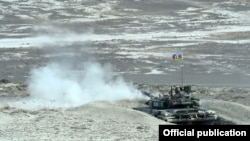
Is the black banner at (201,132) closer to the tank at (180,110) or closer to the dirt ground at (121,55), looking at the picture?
the dirt ground at (121,55)

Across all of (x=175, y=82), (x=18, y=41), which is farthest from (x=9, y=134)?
(x=18, y=41)

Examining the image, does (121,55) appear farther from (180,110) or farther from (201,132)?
(201,132)

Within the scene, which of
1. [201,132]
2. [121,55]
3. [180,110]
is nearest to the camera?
[201,132]

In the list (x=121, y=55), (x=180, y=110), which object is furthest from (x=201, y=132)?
(x=121, y=55)

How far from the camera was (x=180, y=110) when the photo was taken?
20750mm

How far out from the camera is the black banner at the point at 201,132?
47.0 ft

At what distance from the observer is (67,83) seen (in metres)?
27.1

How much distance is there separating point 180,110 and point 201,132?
555 cm

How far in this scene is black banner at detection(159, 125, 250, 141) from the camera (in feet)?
47.0

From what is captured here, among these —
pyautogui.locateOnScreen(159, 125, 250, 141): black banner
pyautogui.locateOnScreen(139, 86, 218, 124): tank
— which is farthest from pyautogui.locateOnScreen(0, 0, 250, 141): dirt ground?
pyautogui.locateOnScreen(159, 125, 250, 141): black banner

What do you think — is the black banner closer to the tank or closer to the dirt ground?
the dirt ground

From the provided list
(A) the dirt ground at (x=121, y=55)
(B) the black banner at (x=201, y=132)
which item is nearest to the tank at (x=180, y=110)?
(A) the dirt ground at (x=121, y=55)

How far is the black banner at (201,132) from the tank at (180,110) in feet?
15.8

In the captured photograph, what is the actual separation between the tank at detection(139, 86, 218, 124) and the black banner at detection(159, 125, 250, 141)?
482 cm
